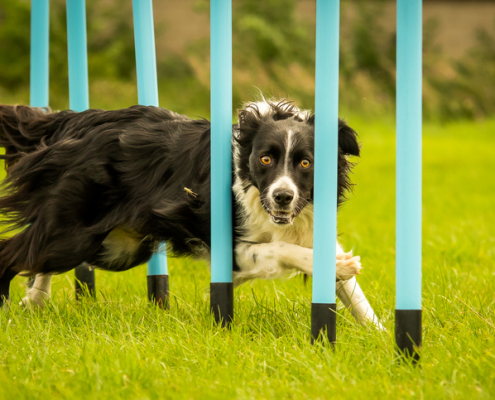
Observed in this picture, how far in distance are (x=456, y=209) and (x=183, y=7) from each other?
399 inches

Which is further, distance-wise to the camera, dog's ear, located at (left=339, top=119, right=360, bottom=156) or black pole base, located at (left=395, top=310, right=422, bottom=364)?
dog's ear, located at (left=339, top=119, right=360, bottom=156)

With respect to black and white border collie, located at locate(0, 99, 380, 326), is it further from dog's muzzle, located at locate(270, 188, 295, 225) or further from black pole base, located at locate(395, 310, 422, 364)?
black pole base, located at locate(395, 310, 422, 364)

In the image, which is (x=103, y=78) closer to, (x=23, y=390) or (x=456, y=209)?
(x=456, y=209)

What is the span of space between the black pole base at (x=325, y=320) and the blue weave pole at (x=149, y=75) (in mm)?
1220

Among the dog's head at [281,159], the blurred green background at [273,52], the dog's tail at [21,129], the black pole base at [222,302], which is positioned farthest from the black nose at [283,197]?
the blurred green background at [273,52]

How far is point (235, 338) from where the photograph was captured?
2879 millimetres

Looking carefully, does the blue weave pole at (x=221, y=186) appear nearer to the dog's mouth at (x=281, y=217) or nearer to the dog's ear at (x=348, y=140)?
the dog's mouth at (x=281, y=217)

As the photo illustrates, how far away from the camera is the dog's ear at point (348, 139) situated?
3340 mm

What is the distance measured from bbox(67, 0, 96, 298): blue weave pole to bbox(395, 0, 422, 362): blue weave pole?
236 cm

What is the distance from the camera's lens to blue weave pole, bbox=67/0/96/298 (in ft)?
13.6

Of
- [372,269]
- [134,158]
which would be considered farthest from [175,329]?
[372,269]

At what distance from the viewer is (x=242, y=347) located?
2.81 m

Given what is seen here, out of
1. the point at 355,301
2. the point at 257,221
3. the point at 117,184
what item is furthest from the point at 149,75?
the point at 355,301

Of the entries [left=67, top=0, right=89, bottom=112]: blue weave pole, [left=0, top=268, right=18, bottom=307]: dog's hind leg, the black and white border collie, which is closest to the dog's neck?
the black and white border collie
